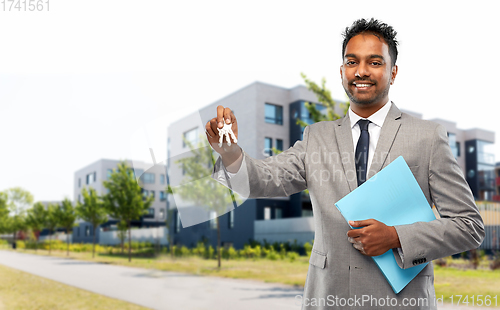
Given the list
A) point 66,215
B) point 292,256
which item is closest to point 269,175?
point 292,256

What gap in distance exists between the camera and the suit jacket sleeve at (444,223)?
3.29 ft

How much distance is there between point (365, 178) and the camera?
114 cm

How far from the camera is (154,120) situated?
4.91 ft

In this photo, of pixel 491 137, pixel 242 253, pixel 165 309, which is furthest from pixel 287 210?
pixel 491 137

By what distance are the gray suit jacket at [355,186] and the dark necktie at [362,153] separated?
0.02 m

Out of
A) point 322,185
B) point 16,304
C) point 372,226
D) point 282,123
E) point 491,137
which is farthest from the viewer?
point 491,137

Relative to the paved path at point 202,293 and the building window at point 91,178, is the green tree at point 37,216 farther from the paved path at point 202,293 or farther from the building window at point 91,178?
the paved path at point 202,293

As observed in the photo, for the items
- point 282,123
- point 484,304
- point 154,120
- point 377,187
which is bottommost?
point 484,304

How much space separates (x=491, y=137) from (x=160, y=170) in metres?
31.7

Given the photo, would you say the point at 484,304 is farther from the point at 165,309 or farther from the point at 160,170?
the point at 160,170

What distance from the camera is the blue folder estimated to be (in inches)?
40.5

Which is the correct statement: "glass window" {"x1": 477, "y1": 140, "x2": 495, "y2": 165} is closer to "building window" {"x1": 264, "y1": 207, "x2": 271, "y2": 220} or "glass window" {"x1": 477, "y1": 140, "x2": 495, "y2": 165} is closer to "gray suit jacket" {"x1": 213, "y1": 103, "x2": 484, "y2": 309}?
"building window" {"x1": 264, "y1": 207, "x2": 271, "y2": 220}

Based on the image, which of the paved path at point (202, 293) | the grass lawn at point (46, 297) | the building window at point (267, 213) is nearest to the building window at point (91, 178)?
the building window at point (267, 213)

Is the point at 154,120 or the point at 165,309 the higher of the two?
the point at 154,120
